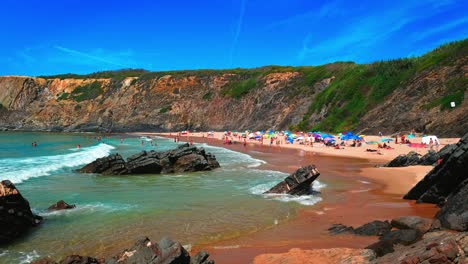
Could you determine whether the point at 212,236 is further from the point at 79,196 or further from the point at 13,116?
the point at 13,116

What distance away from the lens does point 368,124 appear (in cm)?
5606

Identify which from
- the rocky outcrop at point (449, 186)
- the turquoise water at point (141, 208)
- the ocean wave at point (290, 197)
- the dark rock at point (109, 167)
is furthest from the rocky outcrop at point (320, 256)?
the dark rock at point (109, 167)

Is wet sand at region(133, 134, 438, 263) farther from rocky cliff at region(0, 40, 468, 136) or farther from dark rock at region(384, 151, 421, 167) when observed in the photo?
rocky cliff at region(0, 40, 468, 136)

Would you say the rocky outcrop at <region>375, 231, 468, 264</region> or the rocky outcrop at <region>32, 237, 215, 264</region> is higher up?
the rocky outcrop at <region>375, 231, 468, 264</region>

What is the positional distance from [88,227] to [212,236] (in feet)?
14.1

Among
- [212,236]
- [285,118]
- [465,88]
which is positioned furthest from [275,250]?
[285,118]

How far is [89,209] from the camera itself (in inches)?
630

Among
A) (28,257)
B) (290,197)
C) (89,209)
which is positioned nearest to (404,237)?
(290,197)

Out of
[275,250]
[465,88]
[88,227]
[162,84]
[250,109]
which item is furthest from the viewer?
[162,84]

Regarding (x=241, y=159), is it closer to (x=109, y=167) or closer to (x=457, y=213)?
(x=109, y=167)

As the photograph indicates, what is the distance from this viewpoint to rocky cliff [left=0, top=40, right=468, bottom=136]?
171ft

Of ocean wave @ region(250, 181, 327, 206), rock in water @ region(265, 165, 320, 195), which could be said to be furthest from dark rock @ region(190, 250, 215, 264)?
rock in water @ region(265, 165, 320, 195)

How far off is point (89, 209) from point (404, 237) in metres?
11.6

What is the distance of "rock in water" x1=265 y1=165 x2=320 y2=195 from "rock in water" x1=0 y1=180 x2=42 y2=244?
10129 millimetres
